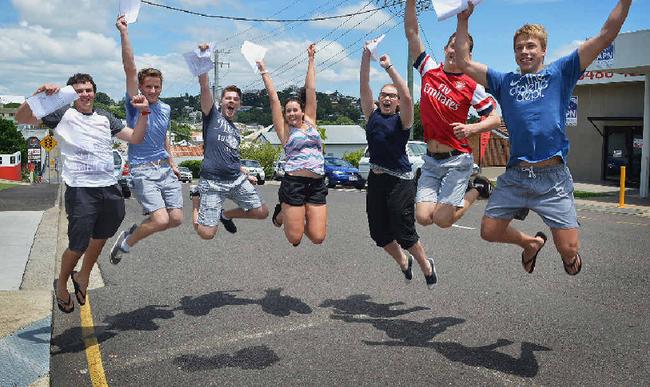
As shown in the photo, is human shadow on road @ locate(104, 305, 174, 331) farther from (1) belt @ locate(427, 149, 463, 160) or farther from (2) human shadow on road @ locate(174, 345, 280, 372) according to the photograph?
(1) belt @ locate(427, 149, 463, 160)

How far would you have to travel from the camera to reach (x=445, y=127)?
5.72m

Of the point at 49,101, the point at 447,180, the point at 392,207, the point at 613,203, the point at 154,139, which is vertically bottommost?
the point at 613,203

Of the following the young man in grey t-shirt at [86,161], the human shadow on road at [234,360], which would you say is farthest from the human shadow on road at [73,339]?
the human shadow on road at [234,360]

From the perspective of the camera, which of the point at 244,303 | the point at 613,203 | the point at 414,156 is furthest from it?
the point at 414,156

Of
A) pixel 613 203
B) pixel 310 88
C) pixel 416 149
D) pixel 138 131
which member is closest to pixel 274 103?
pixel 310 88

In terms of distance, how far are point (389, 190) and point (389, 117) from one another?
27.8 inches

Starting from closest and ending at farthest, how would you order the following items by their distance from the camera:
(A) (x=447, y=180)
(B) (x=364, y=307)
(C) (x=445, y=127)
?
(C) (x=445, y=127)
(A) (x=447, y=180)
(B) (x=364, y=307)

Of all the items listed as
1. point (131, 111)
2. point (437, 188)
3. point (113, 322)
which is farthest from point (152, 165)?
point (437, 188)

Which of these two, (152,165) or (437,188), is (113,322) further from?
(437,188)

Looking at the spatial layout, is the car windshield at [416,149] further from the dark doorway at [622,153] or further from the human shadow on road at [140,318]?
the human shadow on road at [140,318]

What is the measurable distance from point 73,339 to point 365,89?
12.0ft

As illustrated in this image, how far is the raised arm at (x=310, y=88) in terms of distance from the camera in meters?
6.30

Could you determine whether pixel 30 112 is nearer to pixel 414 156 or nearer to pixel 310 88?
pixel 310 88

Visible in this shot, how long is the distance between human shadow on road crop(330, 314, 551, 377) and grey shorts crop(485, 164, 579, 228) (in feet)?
3.82
